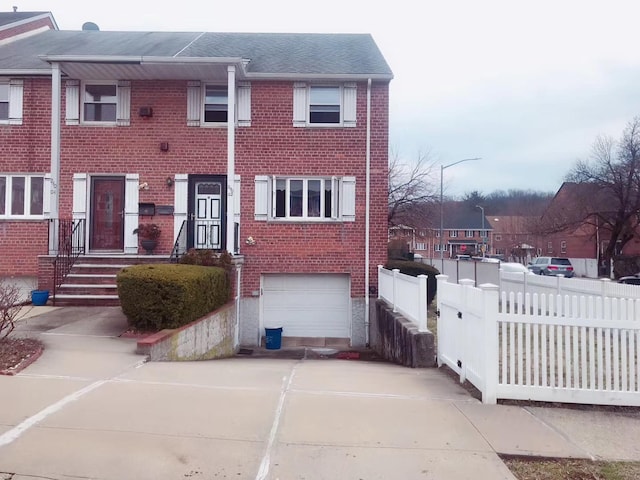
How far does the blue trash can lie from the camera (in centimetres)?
1353

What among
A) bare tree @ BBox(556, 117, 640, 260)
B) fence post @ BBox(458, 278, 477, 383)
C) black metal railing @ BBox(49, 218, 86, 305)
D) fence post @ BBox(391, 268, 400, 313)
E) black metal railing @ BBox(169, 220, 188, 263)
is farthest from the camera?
bare tree @ BBox(556, 117, 640, 260)

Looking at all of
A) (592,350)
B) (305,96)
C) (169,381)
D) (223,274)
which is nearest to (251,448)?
(169,381)

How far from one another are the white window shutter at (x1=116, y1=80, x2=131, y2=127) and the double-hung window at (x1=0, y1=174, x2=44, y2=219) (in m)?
2.72

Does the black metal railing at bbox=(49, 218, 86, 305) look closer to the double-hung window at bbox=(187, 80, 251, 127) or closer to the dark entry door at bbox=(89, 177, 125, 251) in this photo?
the dark entry door at bbox=(89, 177, 125, 251)

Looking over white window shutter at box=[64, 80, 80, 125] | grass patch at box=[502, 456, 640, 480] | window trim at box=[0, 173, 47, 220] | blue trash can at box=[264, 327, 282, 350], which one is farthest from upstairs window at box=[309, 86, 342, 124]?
grass patch at box=[502, 456, 640, 480]

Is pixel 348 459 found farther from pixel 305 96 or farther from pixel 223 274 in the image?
pixel 305 96

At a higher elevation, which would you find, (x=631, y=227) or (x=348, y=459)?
(x=631, y=227)

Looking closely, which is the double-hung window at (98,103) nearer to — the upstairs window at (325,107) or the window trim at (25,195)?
the window trim at (25,195)

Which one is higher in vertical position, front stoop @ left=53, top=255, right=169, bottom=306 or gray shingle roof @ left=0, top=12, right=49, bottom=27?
gray shingle roof @ left=0, top=12, right=49, bottom=27

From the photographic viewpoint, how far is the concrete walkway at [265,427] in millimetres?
3701

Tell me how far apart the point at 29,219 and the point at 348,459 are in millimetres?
13235

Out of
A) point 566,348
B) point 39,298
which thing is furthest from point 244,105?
point 566,348

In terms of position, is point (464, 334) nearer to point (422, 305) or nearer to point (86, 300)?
point (422, 305)

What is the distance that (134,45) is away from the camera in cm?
1507
